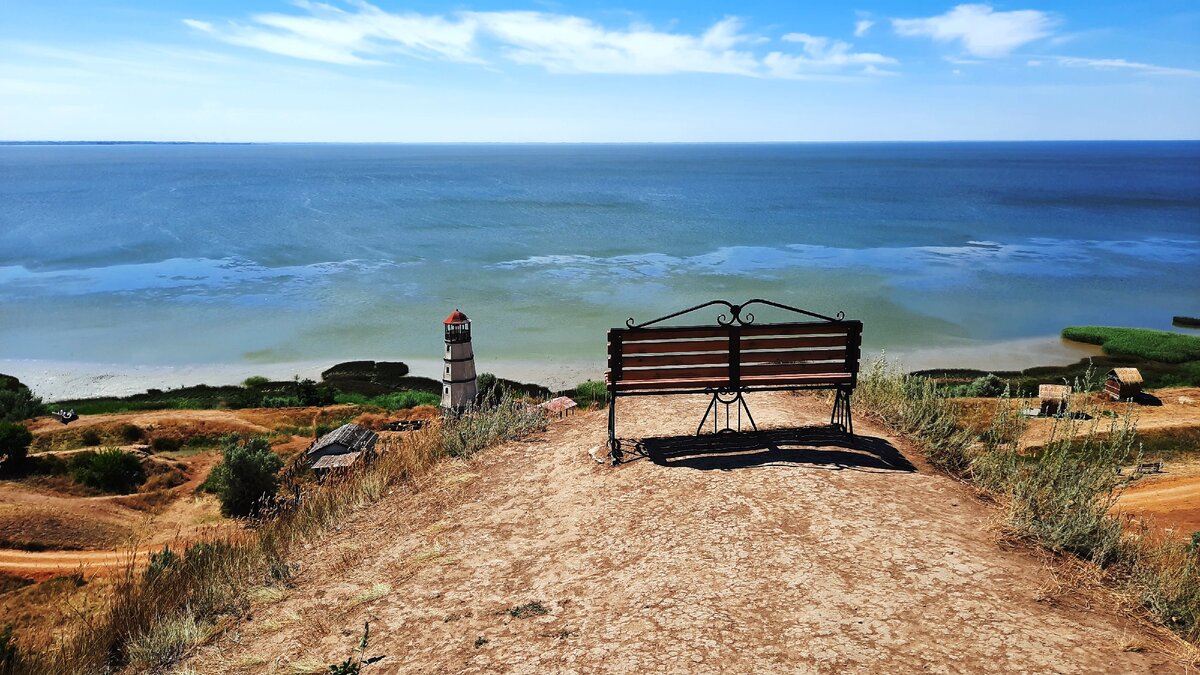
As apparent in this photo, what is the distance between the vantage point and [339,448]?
14672 millimetres

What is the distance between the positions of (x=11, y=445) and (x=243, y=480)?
6.07 meters

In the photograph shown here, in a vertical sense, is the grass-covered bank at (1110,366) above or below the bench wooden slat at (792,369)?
below

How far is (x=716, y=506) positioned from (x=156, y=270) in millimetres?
50817

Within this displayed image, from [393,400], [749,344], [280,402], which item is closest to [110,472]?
[280,402]

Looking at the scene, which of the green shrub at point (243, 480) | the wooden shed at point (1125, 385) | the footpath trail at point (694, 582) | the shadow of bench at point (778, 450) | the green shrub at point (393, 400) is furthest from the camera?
the green shrub at point (393, 400)

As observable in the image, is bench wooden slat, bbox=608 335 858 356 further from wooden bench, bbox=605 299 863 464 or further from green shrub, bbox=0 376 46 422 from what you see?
green shrub, bbox=0 376 46 422

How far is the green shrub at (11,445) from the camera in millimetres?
14344

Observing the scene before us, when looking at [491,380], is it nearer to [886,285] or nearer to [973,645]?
[973,645]

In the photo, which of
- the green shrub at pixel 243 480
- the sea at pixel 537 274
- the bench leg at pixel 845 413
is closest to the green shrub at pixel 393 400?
the sea at pixel 537 274

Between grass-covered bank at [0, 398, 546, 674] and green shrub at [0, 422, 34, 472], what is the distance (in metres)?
9.98

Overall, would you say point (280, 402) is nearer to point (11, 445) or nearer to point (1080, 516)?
point (11, 445)

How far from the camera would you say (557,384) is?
991 inches

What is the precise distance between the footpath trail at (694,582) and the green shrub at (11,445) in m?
12.2

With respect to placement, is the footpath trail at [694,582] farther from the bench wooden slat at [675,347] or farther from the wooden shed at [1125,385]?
the wooden shed at [1125,385]
